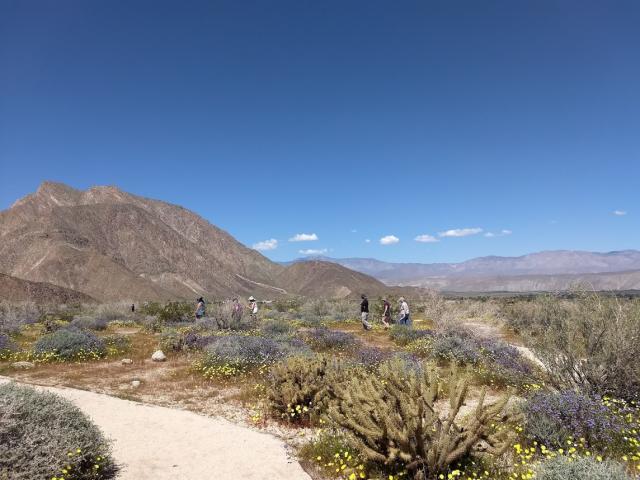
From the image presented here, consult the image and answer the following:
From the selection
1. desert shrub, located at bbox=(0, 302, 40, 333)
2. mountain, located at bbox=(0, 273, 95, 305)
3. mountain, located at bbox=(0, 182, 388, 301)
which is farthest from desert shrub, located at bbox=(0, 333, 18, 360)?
mountain, located at bbox=(0, 182, 388, 301)

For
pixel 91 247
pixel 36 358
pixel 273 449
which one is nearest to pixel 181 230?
pixel 91 247

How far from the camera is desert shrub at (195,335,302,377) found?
1224cm

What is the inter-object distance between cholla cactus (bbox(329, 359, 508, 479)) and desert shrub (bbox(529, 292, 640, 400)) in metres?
2.99

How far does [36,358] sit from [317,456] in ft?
38.1

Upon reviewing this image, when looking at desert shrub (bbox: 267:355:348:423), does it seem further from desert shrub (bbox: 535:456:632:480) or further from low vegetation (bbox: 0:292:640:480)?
desert shrub (bbox: 535:456:632:480)

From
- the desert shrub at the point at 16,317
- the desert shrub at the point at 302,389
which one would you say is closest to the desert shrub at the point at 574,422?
the desert shrub at the point at 302,389

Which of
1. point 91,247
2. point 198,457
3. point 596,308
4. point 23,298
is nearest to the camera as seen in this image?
point 198,457

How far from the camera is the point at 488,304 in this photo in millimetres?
32938

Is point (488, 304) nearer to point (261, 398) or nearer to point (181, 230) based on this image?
point (261, 398)

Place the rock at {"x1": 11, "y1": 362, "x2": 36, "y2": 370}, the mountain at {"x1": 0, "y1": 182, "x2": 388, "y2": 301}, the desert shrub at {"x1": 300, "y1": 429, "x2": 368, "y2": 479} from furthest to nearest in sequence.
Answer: the mountain at {"x1": 0, "y1": 182, "x2": 388, "y2": 301} < the rock at {"x1": 11, "y1": 362, "x2": 36, "y2": 370} < the desert shrub at {"x1": 300, "y1": 429, "x2": 368, "y2": 479}

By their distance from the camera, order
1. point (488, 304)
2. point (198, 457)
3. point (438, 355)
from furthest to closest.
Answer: point (488, 304)
point (438, 355)
point (198, 457)

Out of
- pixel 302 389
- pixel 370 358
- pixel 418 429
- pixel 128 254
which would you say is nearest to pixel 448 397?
pixel 370 358

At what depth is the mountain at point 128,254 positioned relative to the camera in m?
85.7

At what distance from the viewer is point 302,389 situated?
28.0ft
